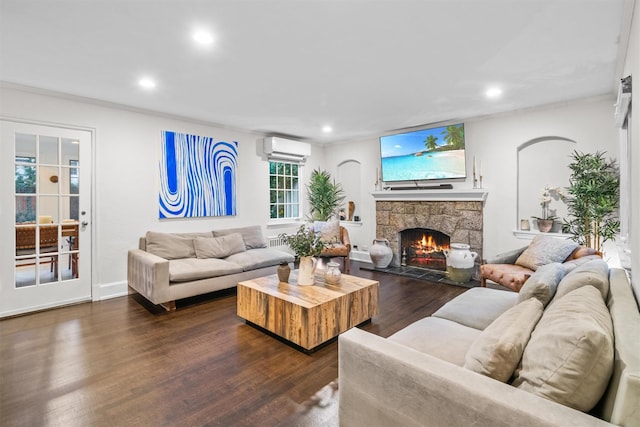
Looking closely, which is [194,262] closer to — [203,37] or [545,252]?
→ [203,37]

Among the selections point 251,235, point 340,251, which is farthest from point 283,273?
point 340,251

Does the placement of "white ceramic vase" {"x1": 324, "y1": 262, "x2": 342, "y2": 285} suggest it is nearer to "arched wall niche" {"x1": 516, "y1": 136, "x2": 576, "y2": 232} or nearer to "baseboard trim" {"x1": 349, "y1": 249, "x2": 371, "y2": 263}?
"arched wall niche" {"x1": 516, "y1": 136, "x2": 576, "y2": 232}

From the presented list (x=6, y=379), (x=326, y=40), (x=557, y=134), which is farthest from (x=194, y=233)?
(x=557, y=134)

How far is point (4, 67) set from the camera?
2.81m

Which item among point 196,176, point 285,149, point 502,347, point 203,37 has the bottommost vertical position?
point 502,347

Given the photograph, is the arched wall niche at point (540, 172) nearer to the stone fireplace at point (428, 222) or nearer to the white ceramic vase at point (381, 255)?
the stone fireplace at point (428, 222)

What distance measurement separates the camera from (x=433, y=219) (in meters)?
5.03

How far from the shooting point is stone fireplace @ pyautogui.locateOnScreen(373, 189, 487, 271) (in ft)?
15.2

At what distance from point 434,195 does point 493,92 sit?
182cm

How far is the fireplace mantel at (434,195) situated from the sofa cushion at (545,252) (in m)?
1.14

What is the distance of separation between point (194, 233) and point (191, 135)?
56.5 inches

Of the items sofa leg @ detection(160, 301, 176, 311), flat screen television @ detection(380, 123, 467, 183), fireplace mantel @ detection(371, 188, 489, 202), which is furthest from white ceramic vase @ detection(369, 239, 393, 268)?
sofa leg @ detection(160, 301, 176, 311)

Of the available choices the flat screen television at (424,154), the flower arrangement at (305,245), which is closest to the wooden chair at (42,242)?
the flower arrangement at (305,245)

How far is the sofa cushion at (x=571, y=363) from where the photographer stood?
3.08 feet
